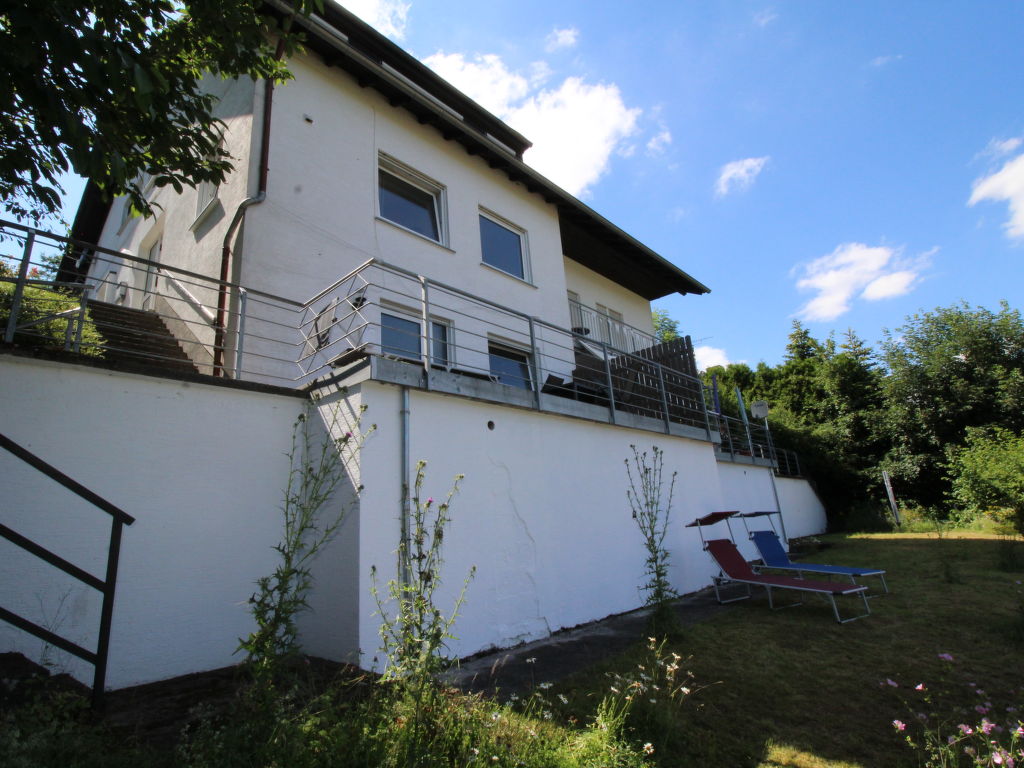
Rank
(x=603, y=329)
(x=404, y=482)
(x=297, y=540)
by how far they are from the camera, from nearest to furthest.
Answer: (x=297, y=540) → (x=404, y=482) → (x=603, y=329)

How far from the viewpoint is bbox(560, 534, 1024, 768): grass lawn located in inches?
115

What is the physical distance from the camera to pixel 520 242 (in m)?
10.7

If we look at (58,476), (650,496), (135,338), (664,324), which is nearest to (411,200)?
(135,338)

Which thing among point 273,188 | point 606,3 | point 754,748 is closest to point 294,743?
point 754,748

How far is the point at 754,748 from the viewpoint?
2.90 meters

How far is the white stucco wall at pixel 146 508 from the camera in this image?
3.69 metres

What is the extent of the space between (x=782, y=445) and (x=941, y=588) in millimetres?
12150

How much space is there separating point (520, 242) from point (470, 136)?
7.25 feet

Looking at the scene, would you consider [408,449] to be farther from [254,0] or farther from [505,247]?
[505,247]

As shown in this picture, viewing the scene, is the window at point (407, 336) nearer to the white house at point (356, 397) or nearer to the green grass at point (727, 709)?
the white house at point (356, 397)

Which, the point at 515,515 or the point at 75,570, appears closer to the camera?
the point at 75,570

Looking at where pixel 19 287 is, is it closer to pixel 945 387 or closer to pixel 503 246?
pixel 503 246

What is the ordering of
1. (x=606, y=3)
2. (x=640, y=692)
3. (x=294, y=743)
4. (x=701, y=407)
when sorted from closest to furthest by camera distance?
(x=294, y=743), (x=640, y=692), (x=606, y=3), (x=701, y=407)

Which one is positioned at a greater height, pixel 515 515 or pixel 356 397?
pixel 356 397
